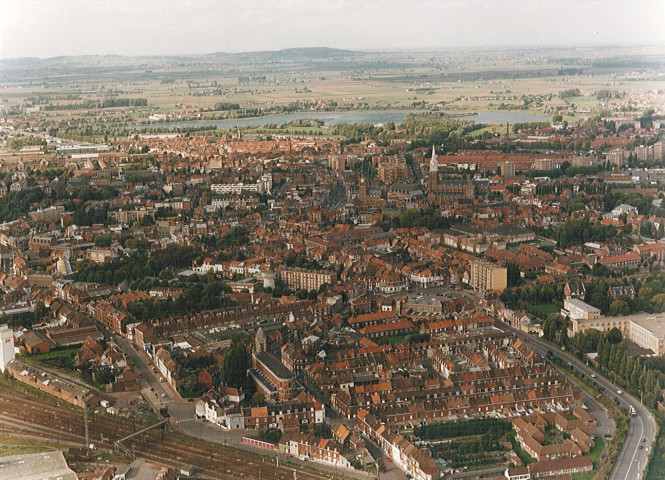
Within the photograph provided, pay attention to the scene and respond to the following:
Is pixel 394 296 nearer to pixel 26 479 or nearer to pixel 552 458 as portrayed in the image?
pixel 552 458

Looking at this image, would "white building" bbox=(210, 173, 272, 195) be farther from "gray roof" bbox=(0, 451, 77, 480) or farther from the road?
"gray roof" bbox=(0, 451, 77, 480)

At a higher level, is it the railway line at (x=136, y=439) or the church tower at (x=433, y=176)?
the railway line at (x=136, y=439)

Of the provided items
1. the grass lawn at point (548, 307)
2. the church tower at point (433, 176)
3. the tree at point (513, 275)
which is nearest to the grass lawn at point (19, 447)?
the grass lawn at point (548, 307)

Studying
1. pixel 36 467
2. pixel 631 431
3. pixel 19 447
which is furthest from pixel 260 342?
pixel 631 431

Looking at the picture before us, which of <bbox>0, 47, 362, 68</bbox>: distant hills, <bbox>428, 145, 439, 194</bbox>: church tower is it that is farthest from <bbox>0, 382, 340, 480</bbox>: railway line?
<bbox>0, 47, 362, 68</bbox>: distant hills

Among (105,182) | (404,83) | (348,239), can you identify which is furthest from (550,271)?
(404,83)

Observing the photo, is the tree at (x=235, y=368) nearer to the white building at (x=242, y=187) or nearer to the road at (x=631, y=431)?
the road at (x=631, y=431)
